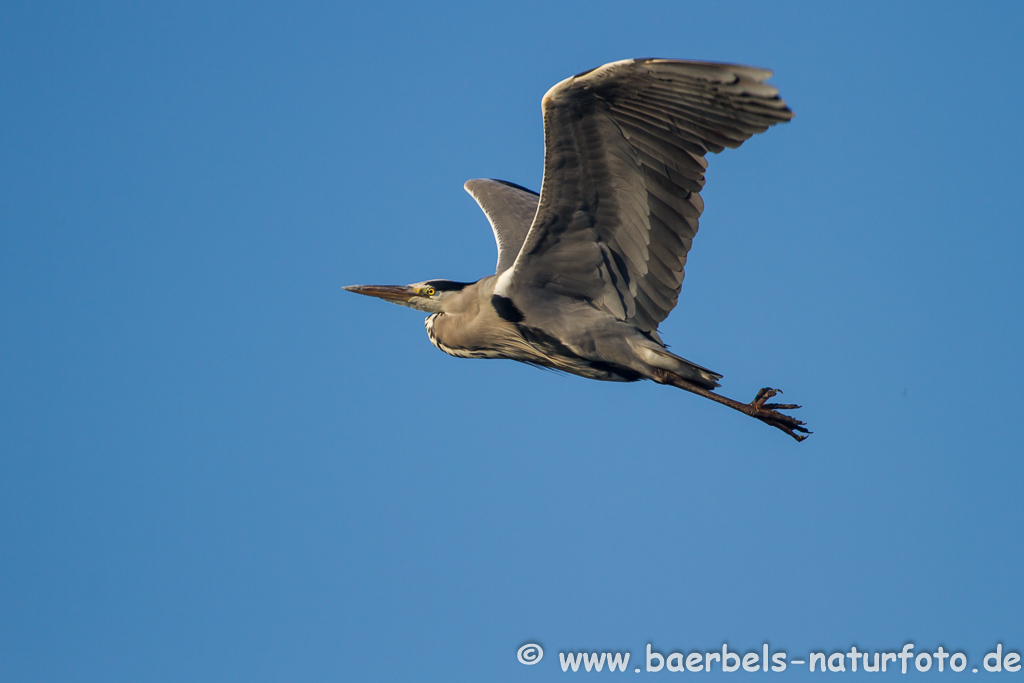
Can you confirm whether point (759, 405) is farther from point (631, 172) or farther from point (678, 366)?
point (631, 172)

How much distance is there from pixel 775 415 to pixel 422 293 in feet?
9.72

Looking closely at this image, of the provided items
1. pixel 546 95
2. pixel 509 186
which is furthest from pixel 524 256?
pixel 509 186

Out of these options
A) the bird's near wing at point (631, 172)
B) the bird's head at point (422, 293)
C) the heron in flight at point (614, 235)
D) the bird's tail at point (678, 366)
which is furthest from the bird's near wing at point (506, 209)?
the bird's tail at point (678, 366)

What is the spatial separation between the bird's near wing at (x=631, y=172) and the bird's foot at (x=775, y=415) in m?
0.95

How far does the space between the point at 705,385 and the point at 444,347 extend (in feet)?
7.11

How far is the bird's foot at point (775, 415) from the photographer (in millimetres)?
7395

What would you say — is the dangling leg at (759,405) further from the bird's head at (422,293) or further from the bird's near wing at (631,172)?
the bird's head at (422,293)

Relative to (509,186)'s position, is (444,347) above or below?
below

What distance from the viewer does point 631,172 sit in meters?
6.56

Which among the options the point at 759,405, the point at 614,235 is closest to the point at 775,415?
the point at 759,405

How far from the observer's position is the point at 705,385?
7352 mm

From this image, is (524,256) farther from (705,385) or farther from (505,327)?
(705,385)

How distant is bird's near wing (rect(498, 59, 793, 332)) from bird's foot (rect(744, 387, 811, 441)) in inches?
37.4

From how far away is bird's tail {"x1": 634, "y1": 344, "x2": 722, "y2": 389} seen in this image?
23.8 ft
